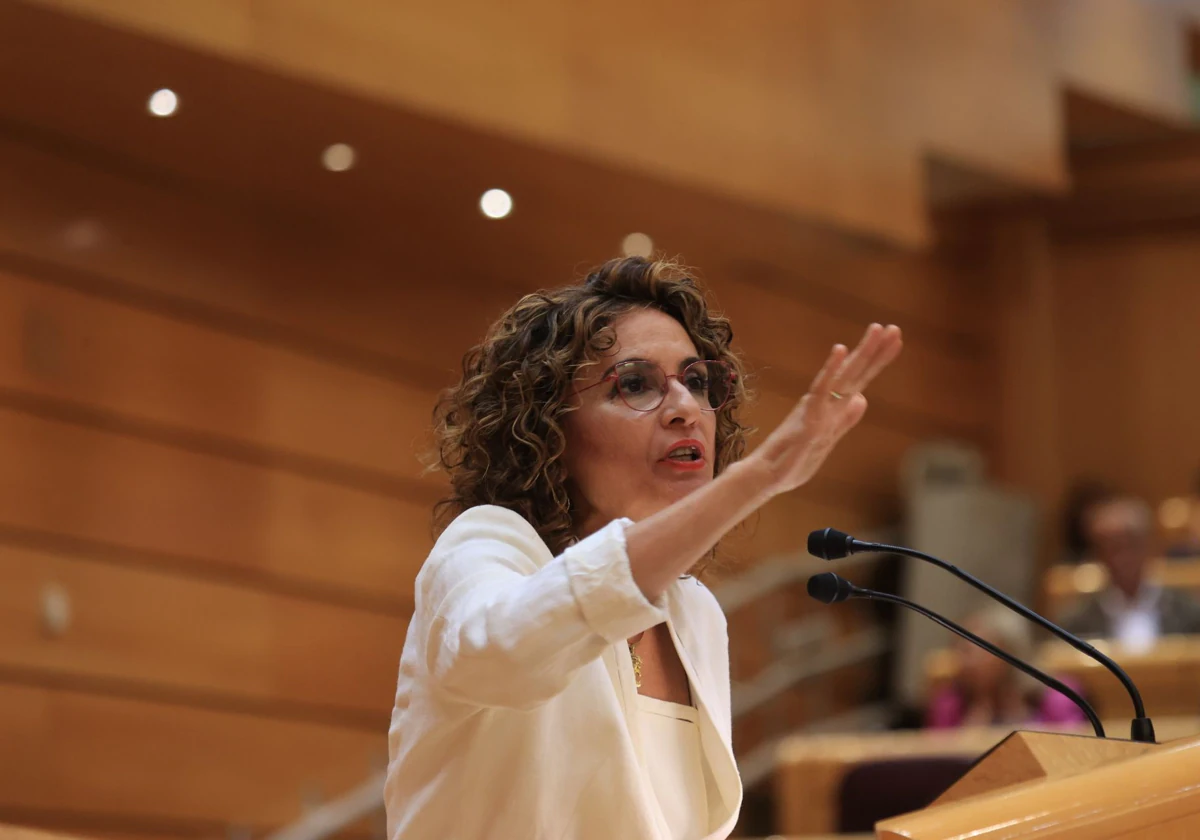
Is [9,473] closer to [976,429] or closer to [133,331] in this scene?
[133,331]

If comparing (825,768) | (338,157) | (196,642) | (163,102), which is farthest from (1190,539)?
(163,102)

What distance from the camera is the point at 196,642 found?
5125 millimetres

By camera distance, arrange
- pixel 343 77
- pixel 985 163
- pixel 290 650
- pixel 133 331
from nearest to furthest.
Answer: pixel 343 77 < pixel 133 331 < pixel 290 650 < pixel 985 163

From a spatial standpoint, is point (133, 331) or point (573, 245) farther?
point (573, 245)

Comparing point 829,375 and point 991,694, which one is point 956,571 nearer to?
point 829,375

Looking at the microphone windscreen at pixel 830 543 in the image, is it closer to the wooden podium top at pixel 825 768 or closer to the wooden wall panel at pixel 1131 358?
the wooden podium top at pixel 825 768

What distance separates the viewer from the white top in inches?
72.3

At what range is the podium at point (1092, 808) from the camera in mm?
1384

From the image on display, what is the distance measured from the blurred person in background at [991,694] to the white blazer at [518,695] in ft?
12.5

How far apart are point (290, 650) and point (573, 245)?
186cm

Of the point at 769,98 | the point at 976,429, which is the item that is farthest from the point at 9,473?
the point at 976,429

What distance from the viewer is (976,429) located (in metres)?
8.84

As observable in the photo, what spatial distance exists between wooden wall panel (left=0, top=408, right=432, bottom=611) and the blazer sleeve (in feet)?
9.33

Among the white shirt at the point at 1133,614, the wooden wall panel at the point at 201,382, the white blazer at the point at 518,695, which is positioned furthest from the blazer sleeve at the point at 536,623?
the white shirt at the point at 1133,614
